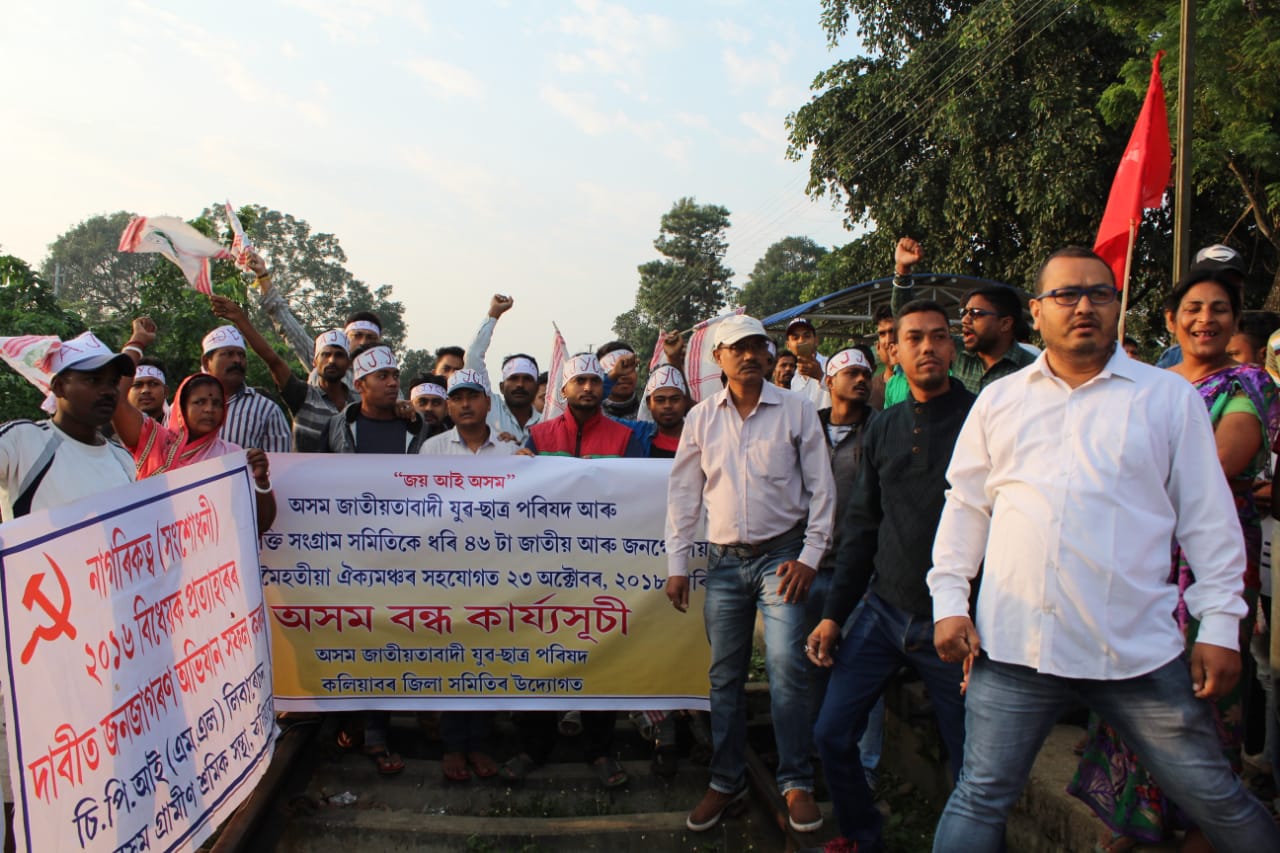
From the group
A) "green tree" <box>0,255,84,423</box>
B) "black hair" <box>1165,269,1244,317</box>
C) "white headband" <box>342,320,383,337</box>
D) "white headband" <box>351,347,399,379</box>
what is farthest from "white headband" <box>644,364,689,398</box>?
"green tree" <box>0,255,84,423</box>

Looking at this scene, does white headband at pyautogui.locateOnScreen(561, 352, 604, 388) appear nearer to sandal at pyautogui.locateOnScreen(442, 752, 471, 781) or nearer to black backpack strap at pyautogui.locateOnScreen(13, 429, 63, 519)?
sandal at pyautogui.locateOnScreen(442, 752, 471, 781)

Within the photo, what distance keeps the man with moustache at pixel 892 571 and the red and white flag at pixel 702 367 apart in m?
3.62

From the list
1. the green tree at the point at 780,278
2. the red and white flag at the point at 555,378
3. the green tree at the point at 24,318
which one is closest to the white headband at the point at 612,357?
the red and white flag at the point at 555,378

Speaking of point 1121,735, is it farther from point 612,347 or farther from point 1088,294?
point 612,347

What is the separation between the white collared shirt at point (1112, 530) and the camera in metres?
2.38

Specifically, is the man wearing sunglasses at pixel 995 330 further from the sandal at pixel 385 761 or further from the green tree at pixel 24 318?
the green tree at pixel 24 318

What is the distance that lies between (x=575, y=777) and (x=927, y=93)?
58.7 feet

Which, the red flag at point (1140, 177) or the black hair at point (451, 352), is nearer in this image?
the red flag at point (1140, 177)

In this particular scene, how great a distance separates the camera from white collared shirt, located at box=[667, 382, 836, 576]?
154 inches

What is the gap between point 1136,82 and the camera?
1266cm

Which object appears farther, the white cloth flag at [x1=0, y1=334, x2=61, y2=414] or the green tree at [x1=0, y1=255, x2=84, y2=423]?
the green tree at [x1=0, y1=255, x2=84, y2=423]

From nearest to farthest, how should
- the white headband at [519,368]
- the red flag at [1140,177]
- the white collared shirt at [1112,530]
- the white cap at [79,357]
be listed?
1. the white collared shirt at [1112,530]
2. the white cap at [79,357]
3. the white headband at [519,368]
4. the red flag at [1140,177]

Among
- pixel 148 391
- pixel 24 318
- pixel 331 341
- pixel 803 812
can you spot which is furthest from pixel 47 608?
pixel 24 318

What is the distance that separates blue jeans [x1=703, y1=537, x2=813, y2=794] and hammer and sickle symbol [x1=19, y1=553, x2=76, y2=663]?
7.93 feet
